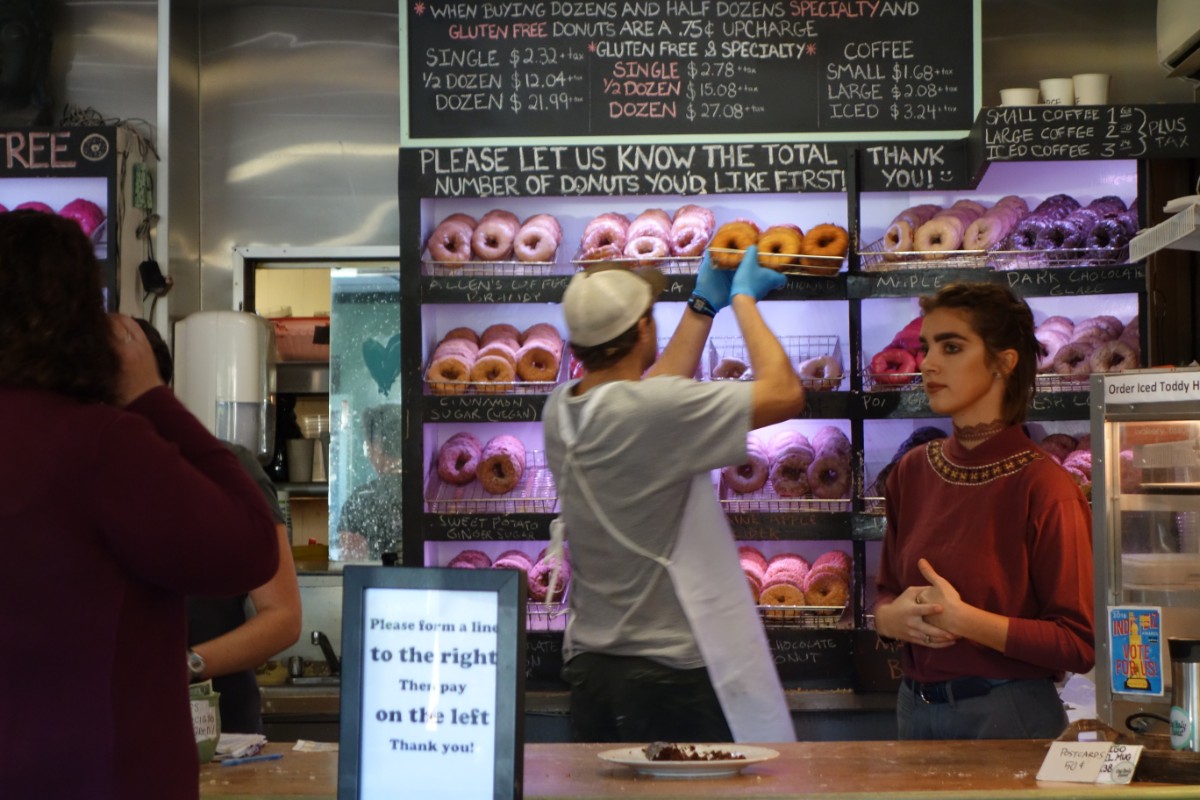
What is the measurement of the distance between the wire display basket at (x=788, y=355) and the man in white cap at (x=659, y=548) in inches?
78.0

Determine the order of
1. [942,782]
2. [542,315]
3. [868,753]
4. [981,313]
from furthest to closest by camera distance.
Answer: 1. [542,315]
2. [981,313]
3. [868,753]
4. [942,782]

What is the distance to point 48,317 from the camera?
1.63m

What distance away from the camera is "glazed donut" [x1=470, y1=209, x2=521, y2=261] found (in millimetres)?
4684

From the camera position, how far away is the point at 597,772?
2.33 m

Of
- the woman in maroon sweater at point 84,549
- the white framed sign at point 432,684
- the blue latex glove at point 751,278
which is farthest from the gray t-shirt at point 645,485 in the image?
the woman in maroon sweater at point 84,549

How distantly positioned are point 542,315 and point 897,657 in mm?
1738

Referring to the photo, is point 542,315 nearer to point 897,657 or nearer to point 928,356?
point 897,657

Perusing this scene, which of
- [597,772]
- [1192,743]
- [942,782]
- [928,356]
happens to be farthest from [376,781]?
[928,356]

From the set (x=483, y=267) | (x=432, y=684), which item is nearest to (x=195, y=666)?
(x=432, y=684)

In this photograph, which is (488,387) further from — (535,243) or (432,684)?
(432,684)

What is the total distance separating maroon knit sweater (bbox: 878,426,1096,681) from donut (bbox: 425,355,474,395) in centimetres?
213

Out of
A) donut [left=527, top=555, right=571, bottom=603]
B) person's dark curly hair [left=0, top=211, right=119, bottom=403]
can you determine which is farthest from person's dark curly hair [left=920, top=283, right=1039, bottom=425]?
donut [left=527, top=555, right=571, bottom=603]

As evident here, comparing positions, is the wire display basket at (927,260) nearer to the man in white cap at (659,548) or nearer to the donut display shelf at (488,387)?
the donut display shelf at (488,387)

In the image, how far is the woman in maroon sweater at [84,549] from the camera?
1.57 m
